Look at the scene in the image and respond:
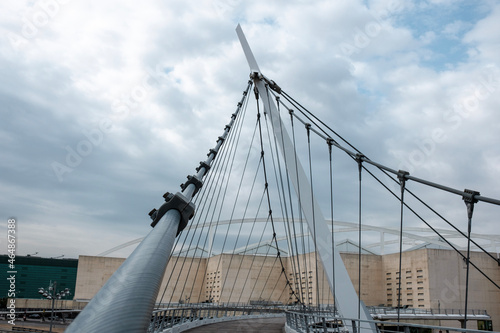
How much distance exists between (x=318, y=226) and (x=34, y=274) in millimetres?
74077

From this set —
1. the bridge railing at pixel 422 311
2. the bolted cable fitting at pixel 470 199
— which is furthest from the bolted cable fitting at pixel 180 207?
the bridge railing at pixel 422 311

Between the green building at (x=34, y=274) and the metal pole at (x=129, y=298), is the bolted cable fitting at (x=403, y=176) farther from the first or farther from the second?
the green building at (x=34, y=274)

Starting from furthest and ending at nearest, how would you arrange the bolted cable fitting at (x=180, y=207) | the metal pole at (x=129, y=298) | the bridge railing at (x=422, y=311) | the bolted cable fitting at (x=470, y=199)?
the bridge railing at (x=422, y=311)
the bolted cable fitting at (x=470, y=199)
the bolted cable fitting at (x=180, y=207)
the metal pole at (x=129, y=298)

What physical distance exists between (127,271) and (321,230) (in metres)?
9.57

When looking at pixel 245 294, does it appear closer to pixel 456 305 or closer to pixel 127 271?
pixel 456 305

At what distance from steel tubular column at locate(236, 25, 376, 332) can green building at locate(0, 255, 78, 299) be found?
7047 cm

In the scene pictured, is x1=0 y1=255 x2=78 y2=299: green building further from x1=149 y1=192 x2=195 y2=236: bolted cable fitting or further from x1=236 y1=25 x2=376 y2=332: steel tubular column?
x1=149 y1=192 x2=195 y2=236: bolted cable fitting

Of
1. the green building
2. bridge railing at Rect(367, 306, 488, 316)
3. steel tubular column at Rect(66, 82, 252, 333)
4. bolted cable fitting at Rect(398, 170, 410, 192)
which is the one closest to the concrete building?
bridge railing at Rect(367, 306, 488, 316)

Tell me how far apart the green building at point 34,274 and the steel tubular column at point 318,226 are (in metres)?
70.5

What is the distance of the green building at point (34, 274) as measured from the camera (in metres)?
71.0

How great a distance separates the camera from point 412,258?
42312 millimetres

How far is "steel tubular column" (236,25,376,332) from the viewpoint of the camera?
991 centimetres

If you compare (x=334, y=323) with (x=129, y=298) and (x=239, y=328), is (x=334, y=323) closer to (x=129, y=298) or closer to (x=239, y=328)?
(x=239, y=328)

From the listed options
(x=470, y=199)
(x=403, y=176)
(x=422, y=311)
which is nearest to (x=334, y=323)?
(x=403, y=176)
